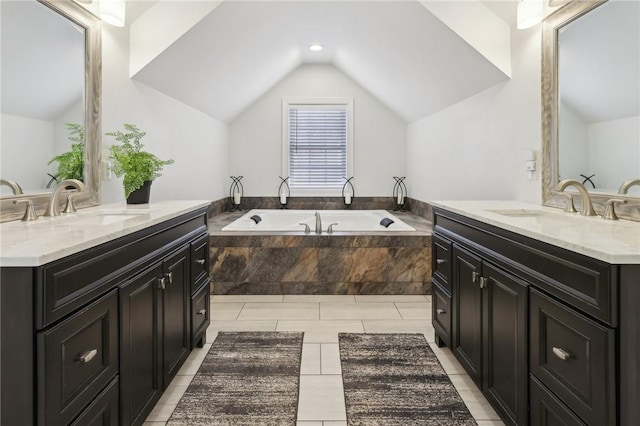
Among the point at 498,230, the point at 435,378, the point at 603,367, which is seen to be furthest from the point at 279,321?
the point at 603,367

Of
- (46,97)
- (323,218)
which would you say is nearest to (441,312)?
(46,97)

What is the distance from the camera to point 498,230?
70.6 inches

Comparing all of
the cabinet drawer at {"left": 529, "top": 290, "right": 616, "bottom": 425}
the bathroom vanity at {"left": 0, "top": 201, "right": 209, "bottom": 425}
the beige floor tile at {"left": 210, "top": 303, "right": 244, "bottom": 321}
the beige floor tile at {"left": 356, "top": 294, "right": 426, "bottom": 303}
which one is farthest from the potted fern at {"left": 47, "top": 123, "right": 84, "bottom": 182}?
the beige floor tile at {"left": 356, "top": 294, "right": 426, "bottom": 303}

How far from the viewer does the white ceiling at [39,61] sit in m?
1.79

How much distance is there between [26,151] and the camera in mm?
1920

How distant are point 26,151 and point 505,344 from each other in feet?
7.05

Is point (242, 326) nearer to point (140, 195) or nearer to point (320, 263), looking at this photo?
point (320, 263)

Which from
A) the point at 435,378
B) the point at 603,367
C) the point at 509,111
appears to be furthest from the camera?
the point at 509,111

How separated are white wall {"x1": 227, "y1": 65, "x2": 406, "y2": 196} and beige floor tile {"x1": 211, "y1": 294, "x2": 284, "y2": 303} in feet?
7.57

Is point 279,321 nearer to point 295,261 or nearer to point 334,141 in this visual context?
point 295,261

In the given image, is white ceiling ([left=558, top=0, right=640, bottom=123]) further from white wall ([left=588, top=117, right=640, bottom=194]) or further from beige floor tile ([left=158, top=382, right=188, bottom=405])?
beige floor tile ([left=158, top=382, right=188, bottom=405])

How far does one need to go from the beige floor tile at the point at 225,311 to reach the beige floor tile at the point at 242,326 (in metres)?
0.10

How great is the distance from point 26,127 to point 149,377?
120 cm

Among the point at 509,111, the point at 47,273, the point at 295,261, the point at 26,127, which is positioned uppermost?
the point at 509,111
